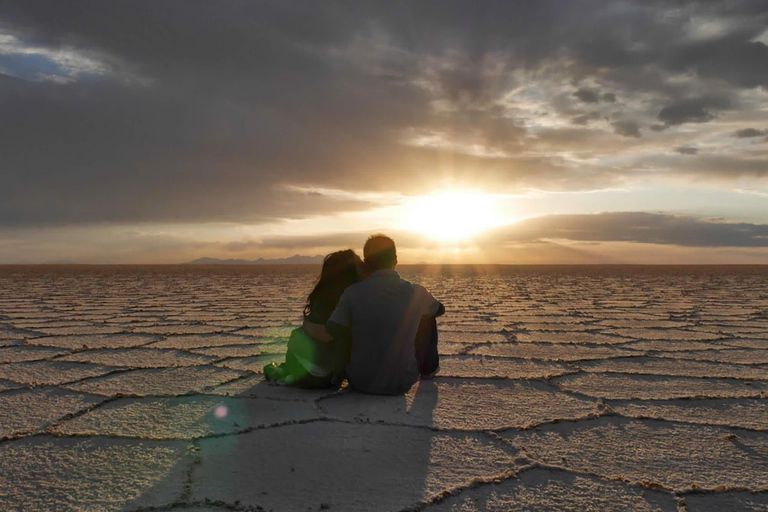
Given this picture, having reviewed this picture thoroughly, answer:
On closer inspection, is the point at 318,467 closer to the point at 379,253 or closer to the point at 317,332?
the point at 317,332

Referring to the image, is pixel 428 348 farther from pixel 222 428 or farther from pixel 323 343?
pixel 222 428

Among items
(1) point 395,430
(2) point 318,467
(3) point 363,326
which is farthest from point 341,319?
(2) point 318,467

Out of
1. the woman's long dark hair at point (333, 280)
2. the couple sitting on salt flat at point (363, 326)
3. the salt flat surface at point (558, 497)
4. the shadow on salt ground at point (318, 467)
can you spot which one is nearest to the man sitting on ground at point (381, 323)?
the couple sitting on salt flat at point (363, 326)

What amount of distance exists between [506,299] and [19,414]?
719 centimetres

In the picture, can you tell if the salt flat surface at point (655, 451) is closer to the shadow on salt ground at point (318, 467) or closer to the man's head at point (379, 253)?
the shadow on salt ground at point (318, 467)

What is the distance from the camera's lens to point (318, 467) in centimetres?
199

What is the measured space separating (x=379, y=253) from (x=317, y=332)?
477 mm

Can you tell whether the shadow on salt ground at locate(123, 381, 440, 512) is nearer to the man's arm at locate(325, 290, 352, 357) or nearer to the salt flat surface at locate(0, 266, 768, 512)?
the salt flat surface at locate(0, 266, 768, 512)

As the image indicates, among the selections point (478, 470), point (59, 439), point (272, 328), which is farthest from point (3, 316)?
point (478, 470)

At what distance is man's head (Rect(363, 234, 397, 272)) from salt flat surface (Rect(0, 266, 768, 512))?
618 millimetres

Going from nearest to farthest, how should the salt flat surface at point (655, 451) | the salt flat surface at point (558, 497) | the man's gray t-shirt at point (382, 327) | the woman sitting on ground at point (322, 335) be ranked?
1. the salt flat surface at point (558, 497)
2. the salt flat surface at point (655, 451)
3. the man's gray t-shirt at point (382, 327)
4. the woman sitting on ground at point (322, 335)

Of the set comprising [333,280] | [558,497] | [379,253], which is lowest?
[558,497]

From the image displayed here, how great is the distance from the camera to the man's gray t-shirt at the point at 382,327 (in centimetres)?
285

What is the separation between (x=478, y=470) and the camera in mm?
1997
